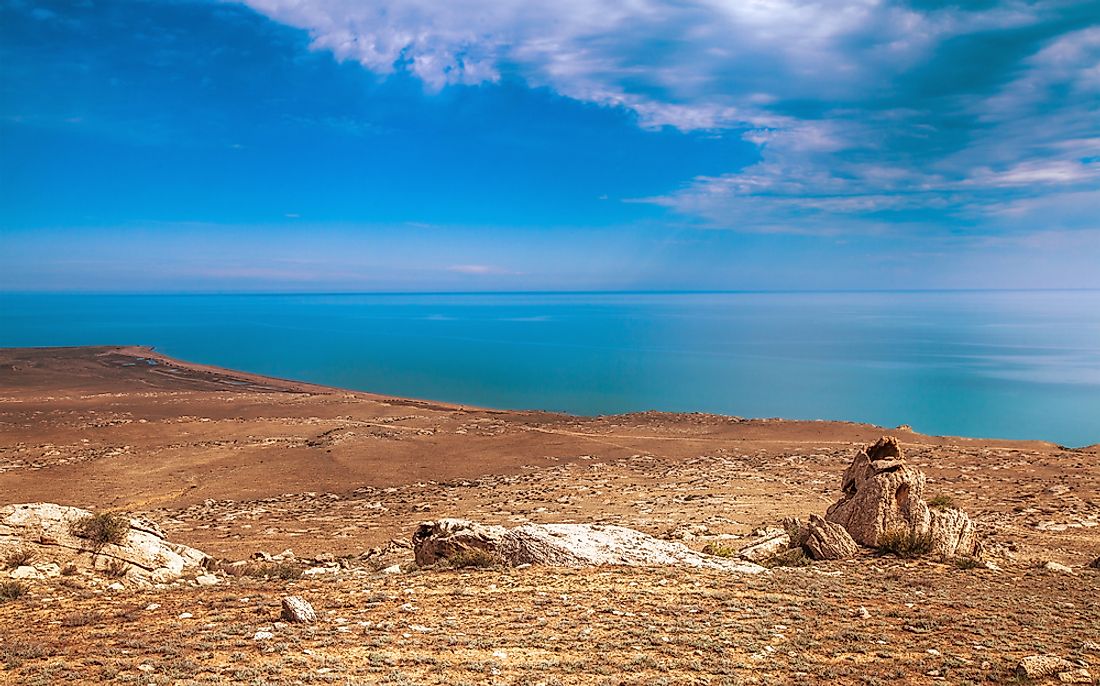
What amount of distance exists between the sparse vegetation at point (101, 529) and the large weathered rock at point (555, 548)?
4942 mm

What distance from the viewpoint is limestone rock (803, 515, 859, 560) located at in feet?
39.3

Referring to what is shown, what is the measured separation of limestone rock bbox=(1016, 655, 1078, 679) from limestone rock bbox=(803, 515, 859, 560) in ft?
16.6

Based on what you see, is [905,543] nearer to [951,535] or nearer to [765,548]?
[951,535]

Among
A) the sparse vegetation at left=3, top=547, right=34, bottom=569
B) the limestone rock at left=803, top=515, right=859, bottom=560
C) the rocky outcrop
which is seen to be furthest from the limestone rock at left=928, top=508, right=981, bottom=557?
the sparse vegetation at left=3, top=547, right=34, bottom=569

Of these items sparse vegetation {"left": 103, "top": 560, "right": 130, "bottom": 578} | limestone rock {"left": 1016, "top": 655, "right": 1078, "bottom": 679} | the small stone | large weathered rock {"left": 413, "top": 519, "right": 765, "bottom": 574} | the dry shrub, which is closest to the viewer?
limestone rock {"left": 1016, "top": 655, "right": 1078, "bottom": 679}

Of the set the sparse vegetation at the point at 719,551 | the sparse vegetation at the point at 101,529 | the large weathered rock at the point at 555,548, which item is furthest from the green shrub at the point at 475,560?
the sparse vegetation at the point at 101,529

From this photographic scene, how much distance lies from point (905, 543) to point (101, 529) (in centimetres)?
1425

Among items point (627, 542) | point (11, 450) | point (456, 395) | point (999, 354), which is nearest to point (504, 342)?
point (456, 395)

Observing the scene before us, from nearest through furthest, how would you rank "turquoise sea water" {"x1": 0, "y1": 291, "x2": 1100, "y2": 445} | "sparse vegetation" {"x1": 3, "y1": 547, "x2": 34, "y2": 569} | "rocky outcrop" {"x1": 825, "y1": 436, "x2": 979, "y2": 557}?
"sparse vegetation" {"x1": 3, "y1": 547, "x2": 34, "y2": 569} → "rocky outcrop" {"x1": 825, "y1": 436, "x2": 979, "y2": 557} → "turquoise sea water" {"x1": 0, "y1": 291, "x2": 1100, "y2": 445}

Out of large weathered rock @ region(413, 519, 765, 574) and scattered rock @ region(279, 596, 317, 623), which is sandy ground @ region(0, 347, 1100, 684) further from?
large weathered rock @ region(413, 519, 765, 574)

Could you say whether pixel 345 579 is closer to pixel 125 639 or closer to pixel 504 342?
pixel 125 639

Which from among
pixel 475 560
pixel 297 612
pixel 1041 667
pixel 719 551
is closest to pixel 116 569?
pixel 297 612

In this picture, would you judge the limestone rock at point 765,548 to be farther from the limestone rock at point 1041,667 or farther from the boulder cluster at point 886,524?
the limestone rock at point 1041,667

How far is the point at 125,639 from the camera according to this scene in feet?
24.2
